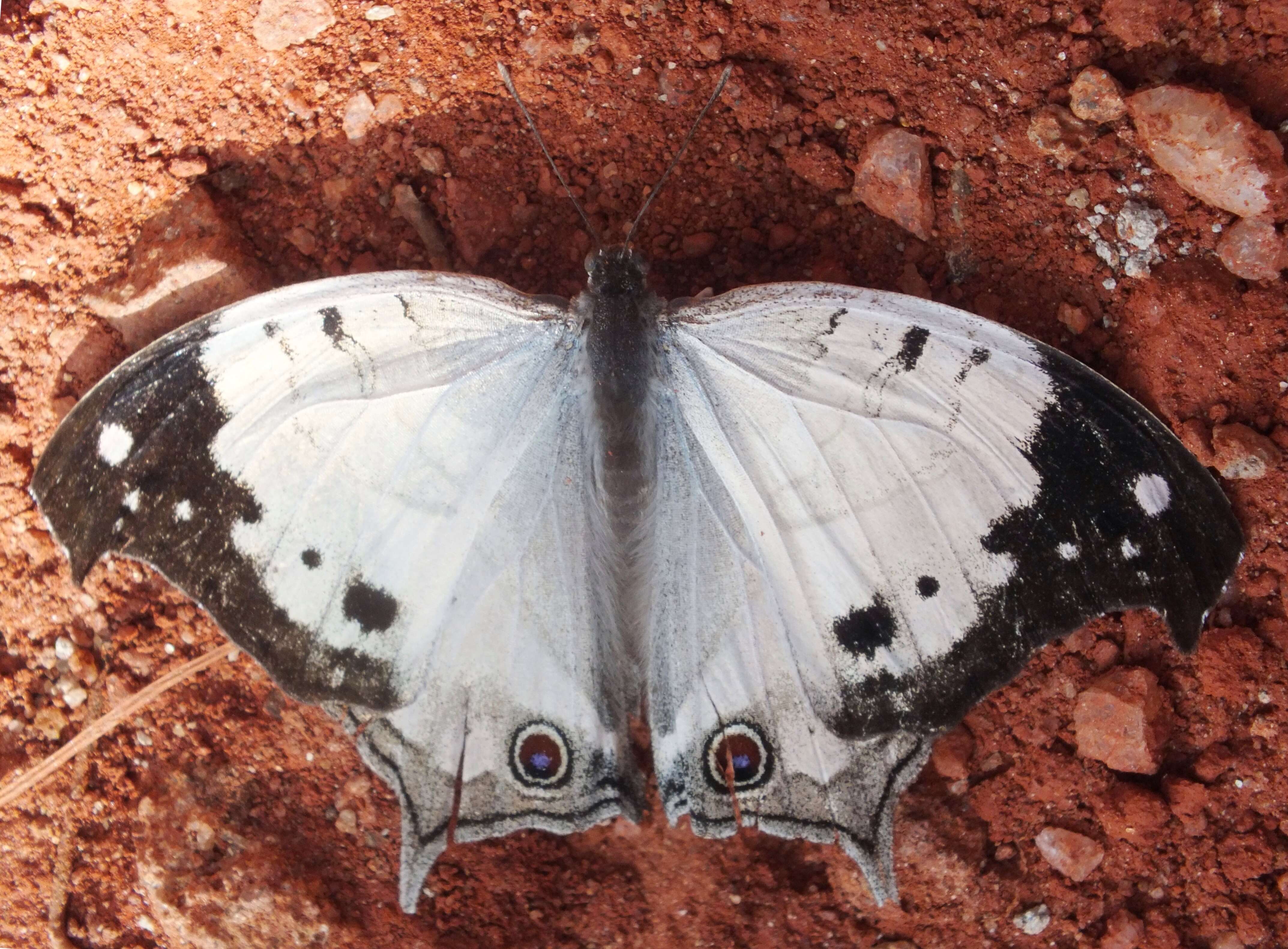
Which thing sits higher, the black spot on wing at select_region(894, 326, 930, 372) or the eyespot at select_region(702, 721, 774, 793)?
the black spot on wing at select_region(894, 326, 930, 372)

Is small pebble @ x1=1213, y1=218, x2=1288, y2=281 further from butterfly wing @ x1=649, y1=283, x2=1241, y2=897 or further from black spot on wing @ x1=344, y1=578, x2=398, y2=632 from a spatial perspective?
black spot on wing @ x1=344, y1=578, x2=398, y2=632

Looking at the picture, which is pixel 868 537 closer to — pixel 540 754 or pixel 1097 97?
pixel 540 754

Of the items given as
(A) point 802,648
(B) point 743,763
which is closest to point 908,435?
(A) point 802,648

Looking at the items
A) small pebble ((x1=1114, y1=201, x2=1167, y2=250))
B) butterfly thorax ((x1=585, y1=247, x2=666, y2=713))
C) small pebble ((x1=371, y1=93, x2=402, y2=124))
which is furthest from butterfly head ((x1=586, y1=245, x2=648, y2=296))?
small pebble ((x1=1114, y1=201, x2=1167, y2=250))

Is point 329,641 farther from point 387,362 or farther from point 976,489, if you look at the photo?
point 976,489

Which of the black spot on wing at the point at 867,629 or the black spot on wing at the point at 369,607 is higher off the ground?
the black spot on wing at the point at 369,607

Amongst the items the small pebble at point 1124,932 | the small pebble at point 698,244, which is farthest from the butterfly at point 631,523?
the small pebble at point 1124,932

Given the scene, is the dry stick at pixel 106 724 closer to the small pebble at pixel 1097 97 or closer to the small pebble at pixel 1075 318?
the small pebble at pixel 1075 318
